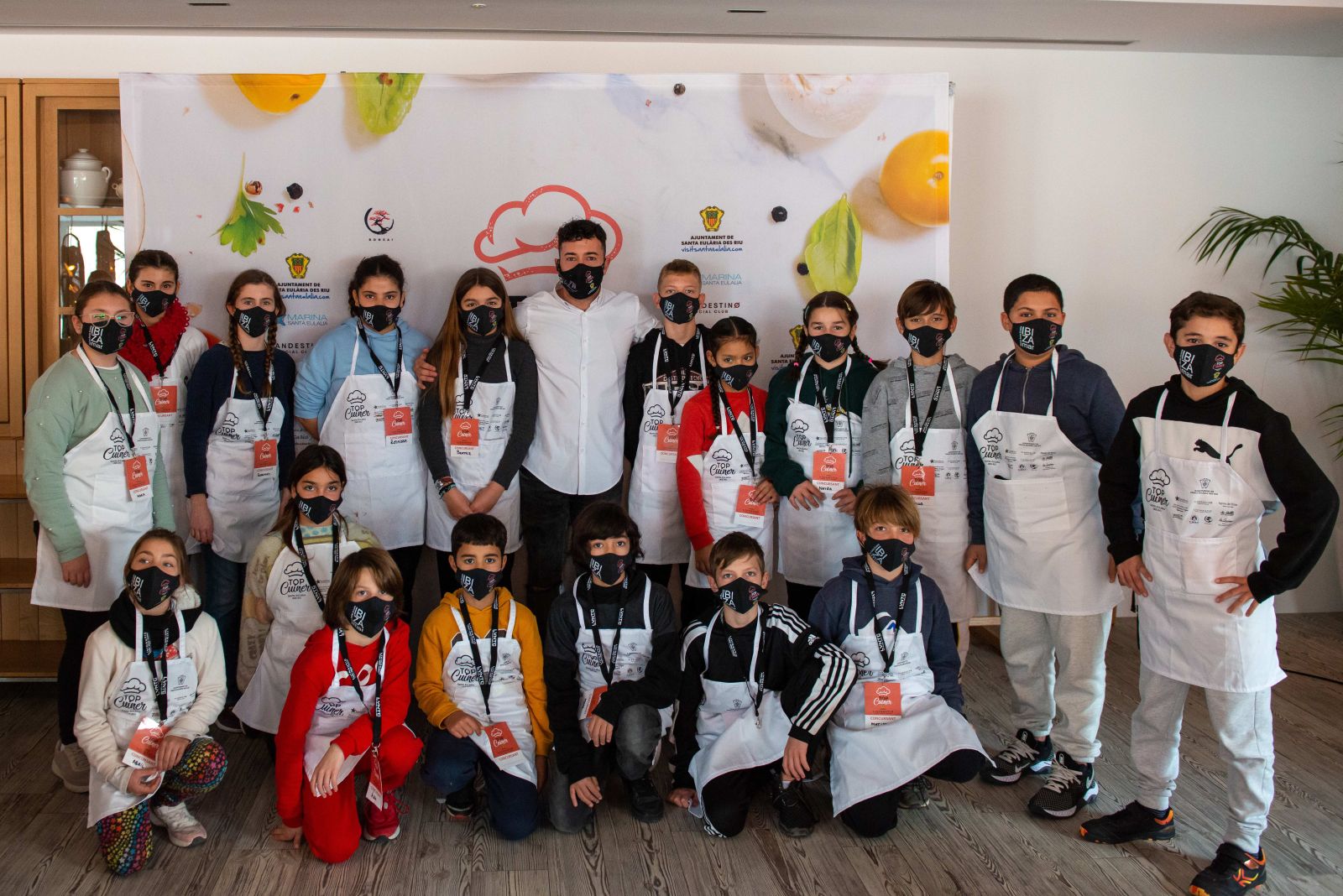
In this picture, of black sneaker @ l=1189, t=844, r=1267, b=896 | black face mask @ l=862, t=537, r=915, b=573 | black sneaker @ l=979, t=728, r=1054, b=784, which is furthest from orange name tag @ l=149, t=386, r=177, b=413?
black sneaker @ l=1189, t=844, r=1267, b=896

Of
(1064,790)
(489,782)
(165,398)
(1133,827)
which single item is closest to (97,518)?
(165,398)

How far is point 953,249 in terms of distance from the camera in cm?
466

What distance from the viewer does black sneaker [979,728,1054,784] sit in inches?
126

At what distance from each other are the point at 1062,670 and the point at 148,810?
2.59m

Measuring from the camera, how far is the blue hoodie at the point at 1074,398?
3.00m

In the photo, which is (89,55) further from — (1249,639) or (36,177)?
(1249,639)

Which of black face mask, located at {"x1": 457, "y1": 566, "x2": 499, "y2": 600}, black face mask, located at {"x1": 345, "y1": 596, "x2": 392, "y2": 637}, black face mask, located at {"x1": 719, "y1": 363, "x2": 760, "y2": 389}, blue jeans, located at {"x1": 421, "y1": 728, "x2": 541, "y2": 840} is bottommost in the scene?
blue jeans, located at {"x1": 421, "y1": 728, "x2": 541, "y2": 840}

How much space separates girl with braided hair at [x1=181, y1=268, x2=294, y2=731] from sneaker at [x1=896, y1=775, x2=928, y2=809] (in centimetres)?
227

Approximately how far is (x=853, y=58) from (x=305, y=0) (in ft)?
7.38

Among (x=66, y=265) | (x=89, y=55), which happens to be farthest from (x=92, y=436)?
(x=89, y=55)

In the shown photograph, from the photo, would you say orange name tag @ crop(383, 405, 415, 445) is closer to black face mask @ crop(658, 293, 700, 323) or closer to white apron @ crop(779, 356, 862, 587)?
black face mask @ crop(658, 293, 700, 323)

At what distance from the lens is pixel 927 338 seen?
330 centimetres

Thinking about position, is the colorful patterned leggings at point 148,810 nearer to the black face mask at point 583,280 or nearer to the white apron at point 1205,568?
the black face mask at point 583,280

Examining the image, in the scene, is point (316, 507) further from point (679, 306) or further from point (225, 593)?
point (679, 306)
